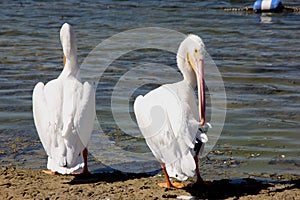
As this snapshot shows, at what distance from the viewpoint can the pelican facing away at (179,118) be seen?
4738 mm

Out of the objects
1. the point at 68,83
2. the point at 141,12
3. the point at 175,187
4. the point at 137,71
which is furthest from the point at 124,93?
the point at 141,12

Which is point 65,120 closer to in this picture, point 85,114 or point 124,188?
point 85,114

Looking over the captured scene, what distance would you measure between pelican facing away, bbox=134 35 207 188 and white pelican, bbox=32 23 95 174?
506 mm

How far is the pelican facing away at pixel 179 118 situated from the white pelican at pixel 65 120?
51cm

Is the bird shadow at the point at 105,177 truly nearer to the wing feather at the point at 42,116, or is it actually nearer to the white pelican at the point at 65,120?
the white pelican at the point at 65,120

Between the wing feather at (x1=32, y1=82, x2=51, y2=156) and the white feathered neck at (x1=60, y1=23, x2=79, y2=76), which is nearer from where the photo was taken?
the wing feather at (x1=32, y1=82, x2=51, y2=156)

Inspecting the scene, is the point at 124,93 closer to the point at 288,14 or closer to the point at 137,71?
the point at 137,71

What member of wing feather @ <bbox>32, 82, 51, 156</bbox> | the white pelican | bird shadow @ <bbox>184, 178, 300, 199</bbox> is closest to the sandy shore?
bird shadow @ <bbox>184, 178, 300, 199</bbox>

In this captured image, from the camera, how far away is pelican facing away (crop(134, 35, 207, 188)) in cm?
474

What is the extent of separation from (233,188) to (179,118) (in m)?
0.77

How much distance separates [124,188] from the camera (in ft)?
16.8

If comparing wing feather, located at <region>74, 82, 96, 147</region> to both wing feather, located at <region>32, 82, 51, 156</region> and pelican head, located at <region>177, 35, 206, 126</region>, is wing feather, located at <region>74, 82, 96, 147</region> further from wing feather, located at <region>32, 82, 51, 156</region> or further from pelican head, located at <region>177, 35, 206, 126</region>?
pelican head, located at <region>177, 35, 206, 126</region>

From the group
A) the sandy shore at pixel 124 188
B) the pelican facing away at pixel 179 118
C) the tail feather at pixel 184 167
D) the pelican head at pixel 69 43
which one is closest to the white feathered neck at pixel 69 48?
the pelican head at pixel 69 43

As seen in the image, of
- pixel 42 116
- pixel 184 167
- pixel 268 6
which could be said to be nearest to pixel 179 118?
pixel 184 167
